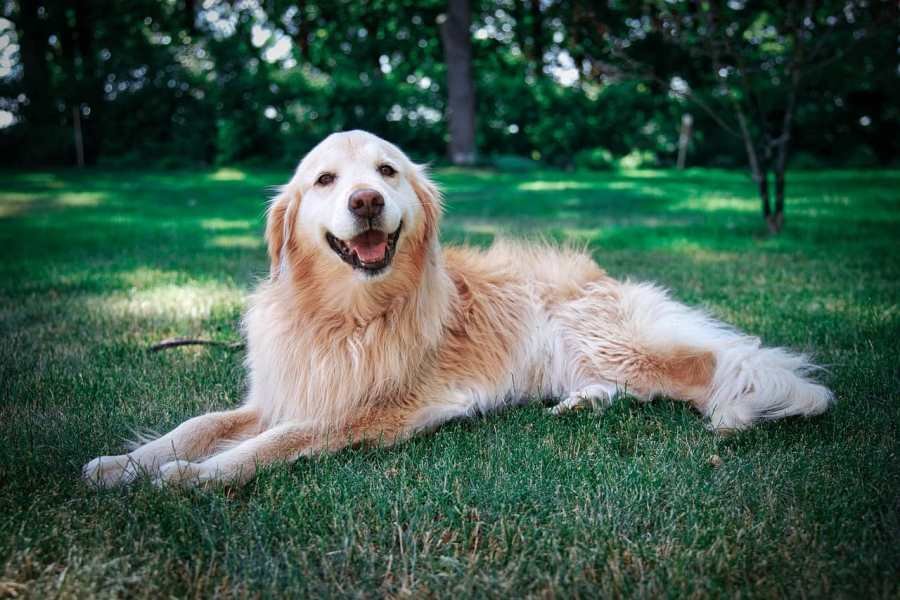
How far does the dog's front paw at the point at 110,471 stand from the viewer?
2.24m

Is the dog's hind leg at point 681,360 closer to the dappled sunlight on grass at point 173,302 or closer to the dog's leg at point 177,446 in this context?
the dog's leg at point 177,446

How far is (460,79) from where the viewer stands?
52.1 ft

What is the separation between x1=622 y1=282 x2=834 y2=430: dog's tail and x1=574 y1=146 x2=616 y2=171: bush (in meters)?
15.5

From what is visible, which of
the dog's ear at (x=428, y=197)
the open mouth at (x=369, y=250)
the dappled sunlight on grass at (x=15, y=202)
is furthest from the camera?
the dappled sunlight on grass at (x=15, y=202)

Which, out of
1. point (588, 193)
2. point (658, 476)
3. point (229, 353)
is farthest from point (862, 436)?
point (588, 193)

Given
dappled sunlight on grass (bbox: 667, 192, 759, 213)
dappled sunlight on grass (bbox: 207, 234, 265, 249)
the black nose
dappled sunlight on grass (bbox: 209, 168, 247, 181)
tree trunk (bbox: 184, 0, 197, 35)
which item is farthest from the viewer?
tree trunk (bbox: 184, 0, 197, 35)

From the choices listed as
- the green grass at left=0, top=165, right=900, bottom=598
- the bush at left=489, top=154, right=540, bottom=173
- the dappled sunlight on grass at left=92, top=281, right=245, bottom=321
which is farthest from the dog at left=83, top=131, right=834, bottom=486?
the bush at left=489, top=154, right=540, bottom=173

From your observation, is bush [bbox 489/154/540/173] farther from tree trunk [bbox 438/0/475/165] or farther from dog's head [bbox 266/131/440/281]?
dog's head [bbox 266/131/440/281]

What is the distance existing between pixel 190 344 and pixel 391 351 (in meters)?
1.70

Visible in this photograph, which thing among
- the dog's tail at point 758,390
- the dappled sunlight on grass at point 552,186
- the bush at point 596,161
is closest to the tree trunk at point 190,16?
the dappled sunlight on grass at point 552,186

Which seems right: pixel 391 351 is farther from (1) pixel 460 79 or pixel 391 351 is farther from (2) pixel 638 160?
(2) pixel 638 160

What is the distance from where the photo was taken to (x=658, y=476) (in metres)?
2.30

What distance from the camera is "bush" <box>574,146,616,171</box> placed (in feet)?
60.3

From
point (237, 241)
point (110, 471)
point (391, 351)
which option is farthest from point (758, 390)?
point (237, 241)
